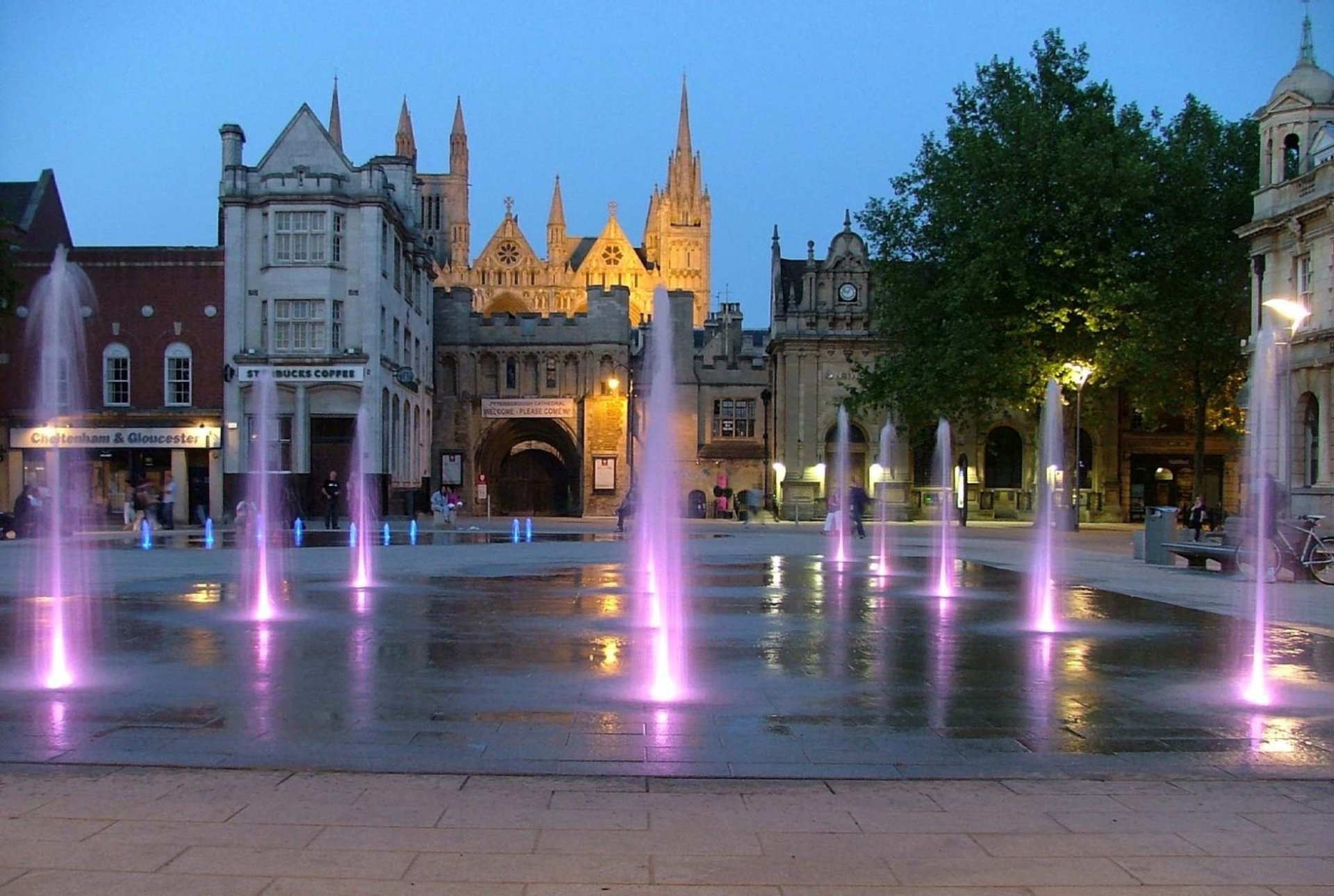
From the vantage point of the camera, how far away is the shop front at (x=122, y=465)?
43.8 metres

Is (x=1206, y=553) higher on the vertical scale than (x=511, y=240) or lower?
lower

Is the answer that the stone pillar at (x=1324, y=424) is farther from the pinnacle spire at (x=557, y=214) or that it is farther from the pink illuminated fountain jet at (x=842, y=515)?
the pinnacle spire at (x=557, y=214)

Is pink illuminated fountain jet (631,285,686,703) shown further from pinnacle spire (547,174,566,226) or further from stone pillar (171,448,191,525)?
pinnacle spire (547,174,566,226)

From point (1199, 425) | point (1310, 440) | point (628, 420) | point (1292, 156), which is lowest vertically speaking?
point (1310, 440)

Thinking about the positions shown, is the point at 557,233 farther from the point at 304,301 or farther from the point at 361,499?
the point at 361,499

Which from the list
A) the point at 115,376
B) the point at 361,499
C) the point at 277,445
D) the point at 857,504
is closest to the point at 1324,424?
the point at 857,504

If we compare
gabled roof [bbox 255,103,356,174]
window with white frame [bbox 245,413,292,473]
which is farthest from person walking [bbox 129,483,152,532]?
gabled roof [bbox 255,103,356,174]

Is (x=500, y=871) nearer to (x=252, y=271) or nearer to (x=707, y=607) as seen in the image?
(x=707, y=607)

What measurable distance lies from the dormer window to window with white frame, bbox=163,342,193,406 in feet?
121

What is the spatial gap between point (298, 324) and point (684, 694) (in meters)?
37.8

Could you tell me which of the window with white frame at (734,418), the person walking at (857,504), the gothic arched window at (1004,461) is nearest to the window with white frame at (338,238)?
the person walking at (857,504)

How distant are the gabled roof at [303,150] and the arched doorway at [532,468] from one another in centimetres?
1755

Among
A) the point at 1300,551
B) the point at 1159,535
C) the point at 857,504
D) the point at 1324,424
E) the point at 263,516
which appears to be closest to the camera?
the point at 263,516

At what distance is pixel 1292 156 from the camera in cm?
3531
